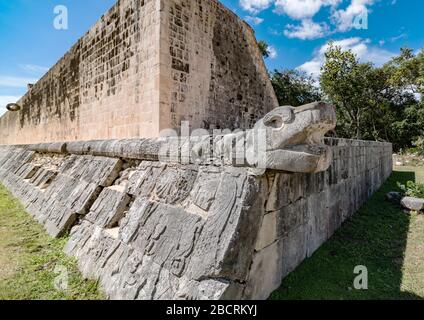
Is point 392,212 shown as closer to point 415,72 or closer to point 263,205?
point 263,205

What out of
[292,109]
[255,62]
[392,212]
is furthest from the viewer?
[255,62]

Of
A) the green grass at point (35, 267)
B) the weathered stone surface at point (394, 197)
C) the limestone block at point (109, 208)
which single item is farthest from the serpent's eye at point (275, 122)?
the weathered stone surface at point (394, 197)

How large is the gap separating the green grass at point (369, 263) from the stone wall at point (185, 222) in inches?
6.6

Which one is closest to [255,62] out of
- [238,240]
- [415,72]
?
[238,240]

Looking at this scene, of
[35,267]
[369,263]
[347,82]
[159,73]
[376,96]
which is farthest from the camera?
[376,96]

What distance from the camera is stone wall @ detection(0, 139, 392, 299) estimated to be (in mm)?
1881

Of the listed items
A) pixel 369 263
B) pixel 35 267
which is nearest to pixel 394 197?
pixel 369 263

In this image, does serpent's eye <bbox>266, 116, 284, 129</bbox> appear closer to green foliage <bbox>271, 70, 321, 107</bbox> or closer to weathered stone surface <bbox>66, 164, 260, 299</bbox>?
weathered stone surface <bbox>66, 164, 260, 299</bbox>

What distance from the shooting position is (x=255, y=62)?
891 cm

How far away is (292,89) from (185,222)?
2421 centimetres

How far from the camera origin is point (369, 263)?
322 cm

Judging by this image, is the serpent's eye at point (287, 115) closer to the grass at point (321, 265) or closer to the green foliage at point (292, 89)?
the grass at point (321, 265)

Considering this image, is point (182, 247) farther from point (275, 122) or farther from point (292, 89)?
point (292, 89)
